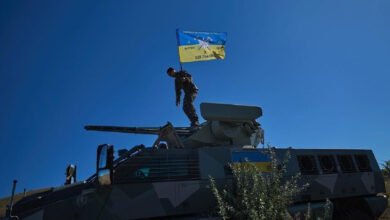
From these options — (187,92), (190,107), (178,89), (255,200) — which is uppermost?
→ (178,89)

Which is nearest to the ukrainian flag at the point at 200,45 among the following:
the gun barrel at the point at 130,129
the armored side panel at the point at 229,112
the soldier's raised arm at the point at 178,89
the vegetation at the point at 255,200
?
the soldier's raised arm at the point at 178,89

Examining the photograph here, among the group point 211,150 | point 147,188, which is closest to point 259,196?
point 211,150

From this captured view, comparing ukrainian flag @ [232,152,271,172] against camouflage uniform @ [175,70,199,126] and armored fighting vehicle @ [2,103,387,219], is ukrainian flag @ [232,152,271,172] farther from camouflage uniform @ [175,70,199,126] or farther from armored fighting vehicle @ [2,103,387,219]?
camouflage uniform @ [175,70,199,126]

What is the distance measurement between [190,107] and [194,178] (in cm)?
292

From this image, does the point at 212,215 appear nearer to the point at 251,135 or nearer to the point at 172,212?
the point at 172,212

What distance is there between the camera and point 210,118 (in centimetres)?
611

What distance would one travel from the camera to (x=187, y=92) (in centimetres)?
808

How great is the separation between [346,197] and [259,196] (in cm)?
379

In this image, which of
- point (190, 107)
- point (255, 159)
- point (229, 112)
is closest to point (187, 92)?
point (190, 107)

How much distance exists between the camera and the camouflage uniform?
7.78 m

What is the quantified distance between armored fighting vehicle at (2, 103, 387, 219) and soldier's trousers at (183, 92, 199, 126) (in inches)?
21.5

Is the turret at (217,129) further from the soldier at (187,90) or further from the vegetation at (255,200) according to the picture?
the vegetation at (255,200)

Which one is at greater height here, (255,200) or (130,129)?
(130,129)

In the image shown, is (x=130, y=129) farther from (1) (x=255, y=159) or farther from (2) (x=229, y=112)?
(1) (x=255, y=159)
